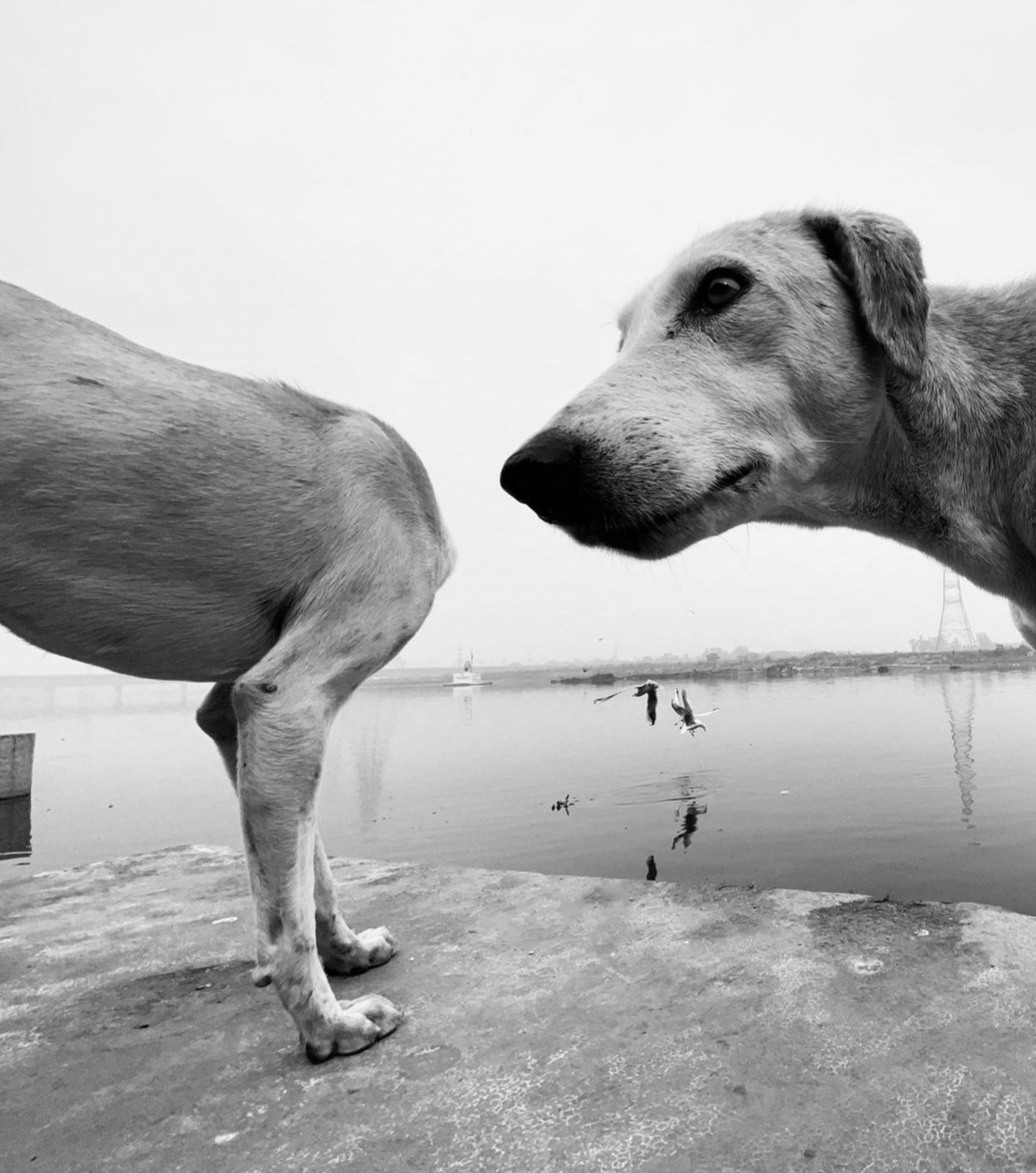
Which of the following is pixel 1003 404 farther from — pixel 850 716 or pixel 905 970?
pixel 850 716

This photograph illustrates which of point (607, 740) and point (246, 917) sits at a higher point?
point (246, 917)

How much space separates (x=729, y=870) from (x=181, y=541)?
10335 millimetres

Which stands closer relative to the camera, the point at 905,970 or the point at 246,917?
the point at 905,970

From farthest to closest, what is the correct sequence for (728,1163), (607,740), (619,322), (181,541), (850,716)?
(850,716) < (607,740) < (619,322) < (181,541) < (728,1163)

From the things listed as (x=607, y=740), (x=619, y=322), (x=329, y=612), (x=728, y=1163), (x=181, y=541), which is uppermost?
(x=619, y=322)

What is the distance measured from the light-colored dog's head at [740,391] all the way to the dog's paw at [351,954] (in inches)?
84.7

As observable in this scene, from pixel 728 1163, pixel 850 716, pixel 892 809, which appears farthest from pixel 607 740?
pixel 728 1163

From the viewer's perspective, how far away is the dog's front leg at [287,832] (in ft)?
7.43

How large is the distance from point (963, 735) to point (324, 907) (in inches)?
1102

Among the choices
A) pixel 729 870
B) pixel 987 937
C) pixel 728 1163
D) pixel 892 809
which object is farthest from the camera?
pixel 892 809

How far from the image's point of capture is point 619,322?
8.89 ft

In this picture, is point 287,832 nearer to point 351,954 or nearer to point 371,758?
point 351,954

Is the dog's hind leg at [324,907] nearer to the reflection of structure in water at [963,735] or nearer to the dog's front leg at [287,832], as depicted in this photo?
the dog's front leg at [287,832]

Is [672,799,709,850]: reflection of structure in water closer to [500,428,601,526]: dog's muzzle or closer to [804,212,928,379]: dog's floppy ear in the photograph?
[804,212,928,379]: dog's floppy ear
